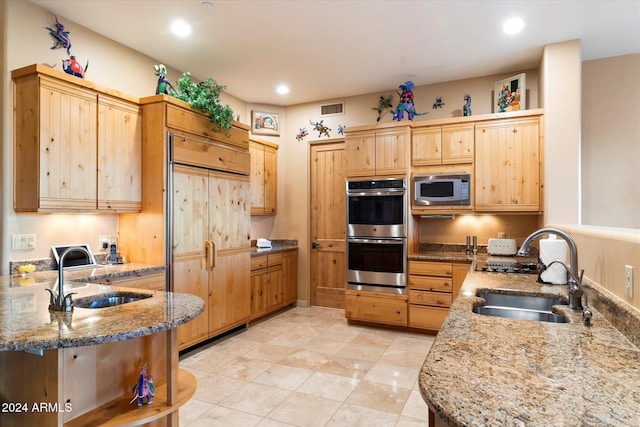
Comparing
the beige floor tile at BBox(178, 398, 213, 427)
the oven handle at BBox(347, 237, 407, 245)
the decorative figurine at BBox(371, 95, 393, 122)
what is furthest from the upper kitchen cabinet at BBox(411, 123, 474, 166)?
the beige floor tile at BBox(178, 398, 213, 427)

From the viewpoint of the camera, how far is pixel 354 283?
4523 mm

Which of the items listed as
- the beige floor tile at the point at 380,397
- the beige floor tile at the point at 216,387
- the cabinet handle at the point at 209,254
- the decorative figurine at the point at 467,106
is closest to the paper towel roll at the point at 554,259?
the beige floor tile at the point at 380,397

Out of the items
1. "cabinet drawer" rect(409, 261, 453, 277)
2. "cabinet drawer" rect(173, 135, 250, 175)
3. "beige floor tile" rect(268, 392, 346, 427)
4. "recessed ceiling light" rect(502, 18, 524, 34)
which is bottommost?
"beige floor tile" rect(268, 392, 346, 427)

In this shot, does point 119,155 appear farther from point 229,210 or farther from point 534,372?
point 534,372

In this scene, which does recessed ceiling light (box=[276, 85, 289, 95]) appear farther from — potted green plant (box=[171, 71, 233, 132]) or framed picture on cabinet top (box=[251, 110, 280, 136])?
potted green plant (box=[171, 71, 233, 132])

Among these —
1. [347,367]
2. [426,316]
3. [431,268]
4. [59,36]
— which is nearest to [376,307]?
[426,316]

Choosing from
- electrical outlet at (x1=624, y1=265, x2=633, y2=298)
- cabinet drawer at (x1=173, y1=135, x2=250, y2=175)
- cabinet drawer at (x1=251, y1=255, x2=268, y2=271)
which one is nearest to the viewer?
electrical outlet at (x1=624, y1=265, x2=633, y2=298)

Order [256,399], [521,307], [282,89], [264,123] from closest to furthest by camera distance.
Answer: [521,307]
[256,399]
[282,89]
[264,123]

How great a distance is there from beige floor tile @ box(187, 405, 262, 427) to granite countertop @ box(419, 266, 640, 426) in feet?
5.32

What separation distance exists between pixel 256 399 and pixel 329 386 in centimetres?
59

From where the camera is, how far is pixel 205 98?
355cm

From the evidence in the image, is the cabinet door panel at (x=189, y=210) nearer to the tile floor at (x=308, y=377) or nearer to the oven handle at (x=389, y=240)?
the tile floor at (x=308, y=377)

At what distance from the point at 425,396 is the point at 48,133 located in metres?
3.07

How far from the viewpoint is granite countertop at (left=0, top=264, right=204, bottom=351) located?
1327mm
